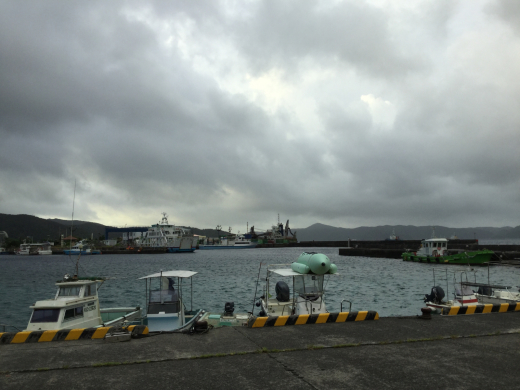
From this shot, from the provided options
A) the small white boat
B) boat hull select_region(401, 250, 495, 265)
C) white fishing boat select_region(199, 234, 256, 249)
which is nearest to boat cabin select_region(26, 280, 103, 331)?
the small white boat

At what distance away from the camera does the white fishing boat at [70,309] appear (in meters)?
13.4

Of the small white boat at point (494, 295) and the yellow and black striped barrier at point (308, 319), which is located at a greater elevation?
the yellow and black striped barrier at point (308, 319)

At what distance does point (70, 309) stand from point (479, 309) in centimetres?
1505

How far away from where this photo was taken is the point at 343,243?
183500mm

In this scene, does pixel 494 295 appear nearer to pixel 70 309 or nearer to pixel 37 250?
pixel 70 309

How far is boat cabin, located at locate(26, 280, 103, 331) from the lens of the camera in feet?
44.0

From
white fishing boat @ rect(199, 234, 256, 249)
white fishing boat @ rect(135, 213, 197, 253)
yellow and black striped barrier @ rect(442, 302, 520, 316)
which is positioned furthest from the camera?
white fishing boat @ rect(199, 234, 256, 249)

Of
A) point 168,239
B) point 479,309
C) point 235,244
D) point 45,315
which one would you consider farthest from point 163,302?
point 235,244

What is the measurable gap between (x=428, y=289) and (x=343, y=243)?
495 feet

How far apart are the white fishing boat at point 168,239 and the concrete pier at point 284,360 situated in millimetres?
133999

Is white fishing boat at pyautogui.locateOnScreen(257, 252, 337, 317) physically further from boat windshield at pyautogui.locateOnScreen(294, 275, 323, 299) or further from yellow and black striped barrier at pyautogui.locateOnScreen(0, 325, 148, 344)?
yellow and black striped barrier at pyautogui.locateOnScreen(0, 325, 148, 344)

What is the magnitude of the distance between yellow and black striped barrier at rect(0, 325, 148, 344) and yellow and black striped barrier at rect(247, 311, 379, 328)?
121 inches

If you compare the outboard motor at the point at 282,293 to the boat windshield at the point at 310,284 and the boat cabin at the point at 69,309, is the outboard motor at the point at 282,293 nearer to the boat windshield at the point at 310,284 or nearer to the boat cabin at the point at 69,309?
the boat windshield at the point at 310,284

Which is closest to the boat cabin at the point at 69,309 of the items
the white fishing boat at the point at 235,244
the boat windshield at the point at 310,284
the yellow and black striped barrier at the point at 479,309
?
the boat windshield at the point at 310,284
